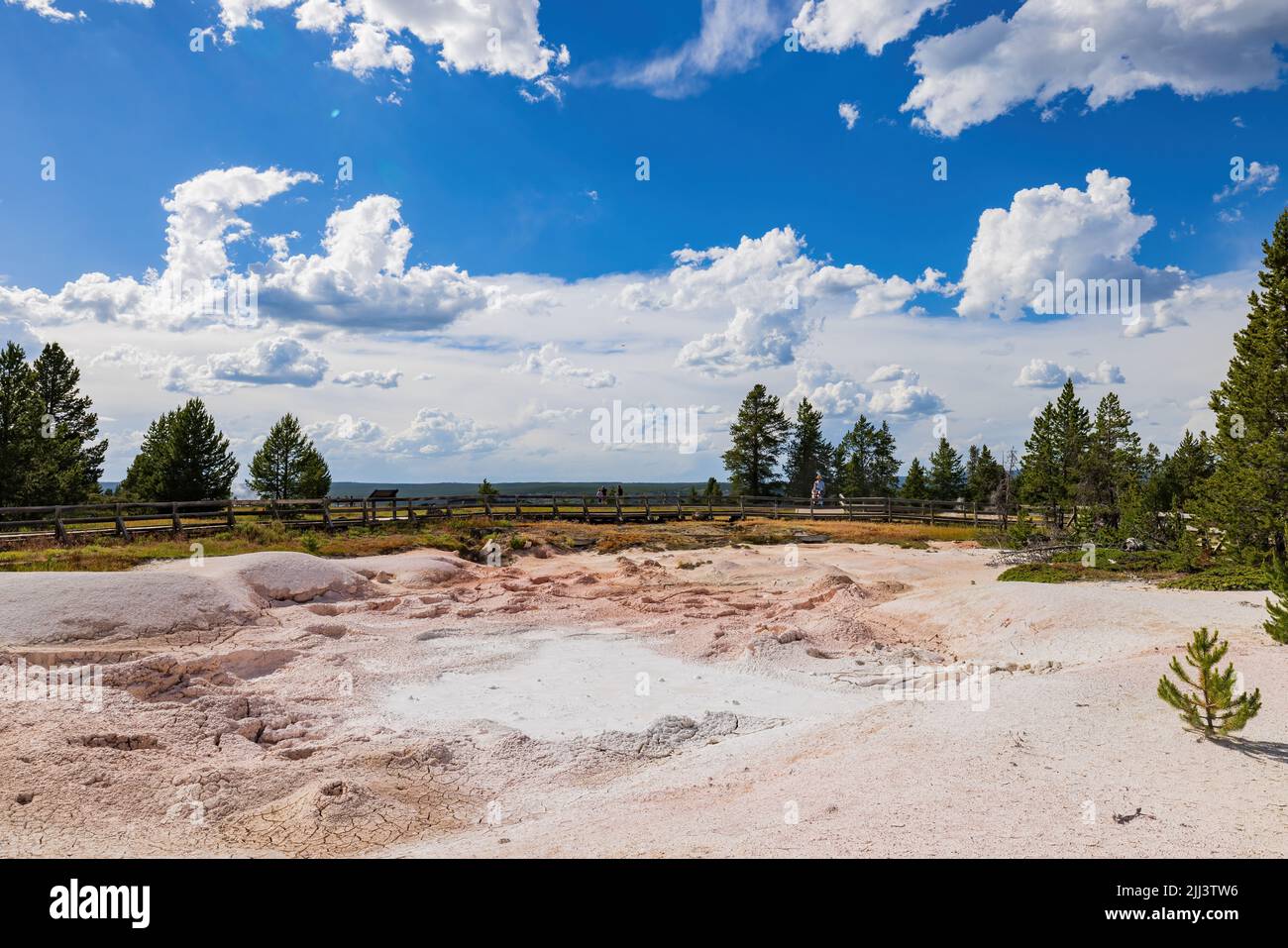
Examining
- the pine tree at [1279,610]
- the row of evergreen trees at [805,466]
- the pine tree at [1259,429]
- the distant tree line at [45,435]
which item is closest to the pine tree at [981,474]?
the row of evergreen trees at [805,466]

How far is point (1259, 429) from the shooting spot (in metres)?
18.0

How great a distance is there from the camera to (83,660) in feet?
38.4

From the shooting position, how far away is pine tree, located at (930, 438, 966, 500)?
69875 millimetres

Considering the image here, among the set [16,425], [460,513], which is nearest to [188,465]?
[16,425]

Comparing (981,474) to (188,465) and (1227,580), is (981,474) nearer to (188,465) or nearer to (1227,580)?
(1227,580)

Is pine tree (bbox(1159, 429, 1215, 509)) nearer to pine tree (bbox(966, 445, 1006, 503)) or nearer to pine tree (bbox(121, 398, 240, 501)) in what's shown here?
pine tree (bbox(966, 445, 1006, 503))

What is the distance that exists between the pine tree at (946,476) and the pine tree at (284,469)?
192 feet

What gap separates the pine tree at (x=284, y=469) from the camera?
6531 centimetres

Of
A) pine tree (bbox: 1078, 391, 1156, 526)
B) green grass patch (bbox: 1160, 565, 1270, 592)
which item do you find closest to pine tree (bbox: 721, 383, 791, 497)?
pine tree (bbox: 1078, 391, 1156, 526)

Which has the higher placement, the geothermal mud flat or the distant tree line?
the distant tree line

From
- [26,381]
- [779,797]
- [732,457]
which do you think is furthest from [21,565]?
[732,457]

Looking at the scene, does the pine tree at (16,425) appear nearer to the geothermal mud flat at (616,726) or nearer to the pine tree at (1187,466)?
the geothermal mud flat at (616,726)

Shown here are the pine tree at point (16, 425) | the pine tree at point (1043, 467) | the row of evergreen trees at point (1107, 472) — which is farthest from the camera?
the pine tree at point (1043, 467)

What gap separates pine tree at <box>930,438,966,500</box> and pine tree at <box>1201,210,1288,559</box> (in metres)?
52.0
